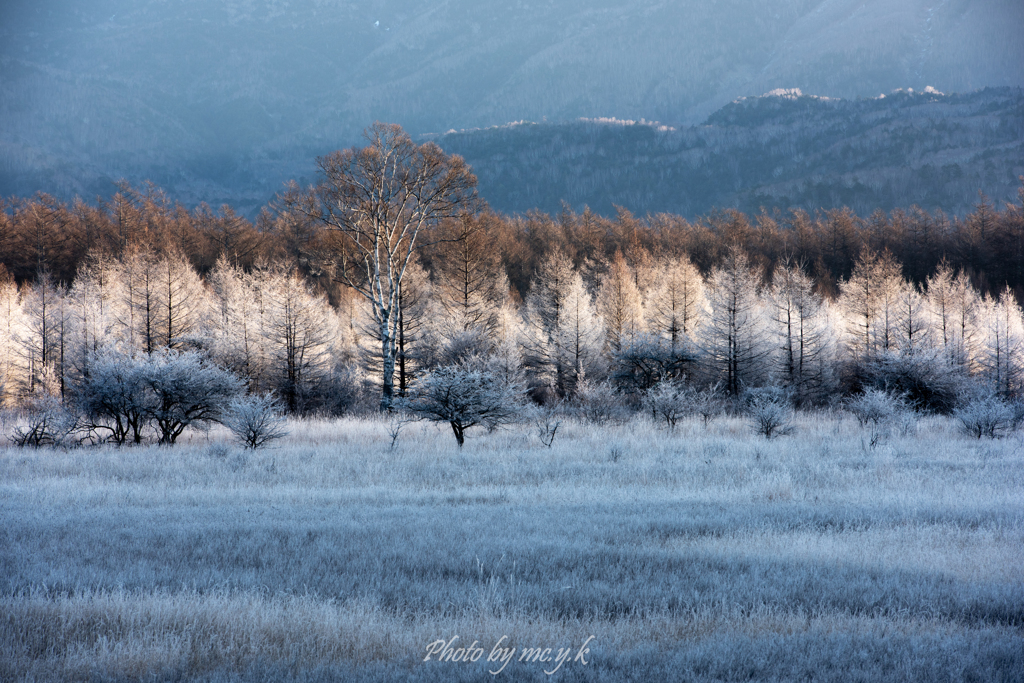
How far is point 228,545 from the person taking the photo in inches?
255

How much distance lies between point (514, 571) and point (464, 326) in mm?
23450

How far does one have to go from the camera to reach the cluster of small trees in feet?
69.7

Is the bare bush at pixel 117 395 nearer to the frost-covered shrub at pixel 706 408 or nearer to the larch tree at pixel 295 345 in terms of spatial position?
the larch tree at pixel 295 345

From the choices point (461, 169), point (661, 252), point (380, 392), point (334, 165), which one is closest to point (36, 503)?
point (334, 165)

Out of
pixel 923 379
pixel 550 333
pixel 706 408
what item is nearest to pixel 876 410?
pixel 706 408

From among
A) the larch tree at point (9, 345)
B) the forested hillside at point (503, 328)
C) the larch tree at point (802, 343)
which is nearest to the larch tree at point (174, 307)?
the forested hillside at point (503, 328)

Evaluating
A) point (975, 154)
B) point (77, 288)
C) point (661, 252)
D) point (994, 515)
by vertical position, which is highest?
point (975, 154)

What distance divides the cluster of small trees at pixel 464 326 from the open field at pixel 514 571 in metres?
10.3

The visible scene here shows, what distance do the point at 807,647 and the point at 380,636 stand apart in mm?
2974

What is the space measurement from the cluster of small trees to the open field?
10.3 m

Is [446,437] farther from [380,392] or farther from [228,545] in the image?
[380,392]

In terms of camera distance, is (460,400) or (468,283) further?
(468,283)

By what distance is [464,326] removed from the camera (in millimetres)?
28828

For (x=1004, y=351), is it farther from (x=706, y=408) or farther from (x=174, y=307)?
(x=174, y=307)
